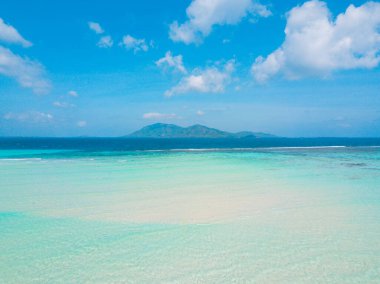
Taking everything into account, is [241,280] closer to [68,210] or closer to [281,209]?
[281,209]

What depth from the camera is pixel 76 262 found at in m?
6.13

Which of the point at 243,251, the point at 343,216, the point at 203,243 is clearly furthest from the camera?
the point at 343,216

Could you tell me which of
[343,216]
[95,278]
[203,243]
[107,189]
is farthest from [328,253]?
[107,189]

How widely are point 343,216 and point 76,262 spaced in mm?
8167

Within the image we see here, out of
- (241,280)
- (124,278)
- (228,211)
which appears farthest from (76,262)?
(228,211)

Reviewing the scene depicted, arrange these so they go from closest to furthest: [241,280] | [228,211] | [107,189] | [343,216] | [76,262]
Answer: [241,280], [76,262], [343,216], [228,211], [107,189]

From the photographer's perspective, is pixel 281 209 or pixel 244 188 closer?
pixel 281 209

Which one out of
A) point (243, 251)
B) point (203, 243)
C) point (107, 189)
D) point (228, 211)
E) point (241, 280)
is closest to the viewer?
point (241, 280)

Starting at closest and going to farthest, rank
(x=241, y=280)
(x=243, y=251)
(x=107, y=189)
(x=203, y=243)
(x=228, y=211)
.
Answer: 1. (x=241, y=280)
2. (x=243, y=251)
3. (x=203, y=243)
4. (x=228, y=211)
5. (x=107, y=189)

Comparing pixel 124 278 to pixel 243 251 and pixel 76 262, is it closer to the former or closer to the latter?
pixel 76 262

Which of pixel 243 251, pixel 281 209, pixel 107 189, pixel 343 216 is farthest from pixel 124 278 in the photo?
pixel 107 189

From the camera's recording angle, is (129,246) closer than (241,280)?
No

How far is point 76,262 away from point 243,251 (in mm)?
3705

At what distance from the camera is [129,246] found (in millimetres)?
7000
